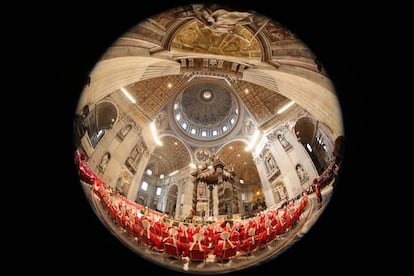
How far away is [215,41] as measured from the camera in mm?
6559

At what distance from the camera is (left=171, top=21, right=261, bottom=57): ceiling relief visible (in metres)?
5.65

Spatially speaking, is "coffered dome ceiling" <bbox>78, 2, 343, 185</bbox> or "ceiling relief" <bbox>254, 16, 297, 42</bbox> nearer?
"coffered dome ceiling" <bbox>78, 2, 343, 185</bbox>

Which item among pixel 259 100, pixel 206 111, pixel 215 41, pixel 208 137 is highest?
pixel 206 111

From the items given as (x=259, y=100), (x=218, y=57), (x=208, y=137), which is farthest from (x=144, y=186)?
(x=218, y=57)

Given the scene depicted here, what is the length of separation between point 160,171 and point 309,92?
784 inches

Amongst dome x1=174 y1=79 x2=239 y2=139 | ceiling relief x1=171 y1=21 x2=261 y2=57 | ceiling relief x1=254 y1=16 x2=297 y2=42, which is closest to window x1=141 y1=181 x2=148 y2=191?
dome x1=174 y1=79 x2=239 y2=139

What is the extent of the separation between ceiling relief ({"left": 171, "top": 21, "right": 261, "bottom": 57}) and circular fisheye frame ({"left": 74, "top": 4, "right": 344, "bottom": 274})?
34 mm

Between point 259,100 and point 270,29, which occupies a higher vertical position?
point 259,100

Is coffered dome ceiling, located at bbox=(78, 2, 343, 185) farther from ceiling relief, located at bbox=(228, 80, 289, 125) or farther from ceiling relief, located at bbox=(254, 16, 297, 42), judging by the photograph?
ceiling relief, located at bbox=(228, 80, 289, 125)

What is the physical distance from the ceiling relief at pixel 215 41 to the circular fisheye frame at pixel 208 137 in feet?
0.11

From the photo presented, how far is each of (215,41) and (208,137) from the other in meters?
14.5

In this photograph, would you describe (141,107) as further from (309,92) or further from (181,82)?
(309,92)

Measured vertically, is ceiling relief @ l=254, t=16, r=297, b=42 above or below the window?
below

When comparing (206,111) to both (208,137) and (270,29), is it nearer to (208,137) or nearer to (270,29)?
(208,137)
